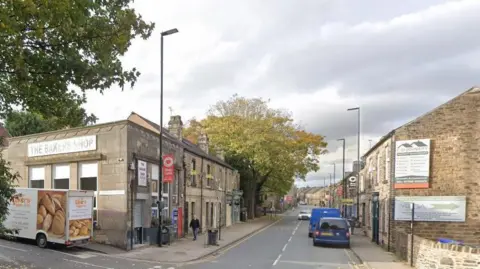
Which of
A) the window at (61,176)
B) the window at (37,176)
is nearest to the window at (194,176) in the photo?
the window at (61,176)

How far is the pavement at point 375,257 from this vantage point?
17297 mm

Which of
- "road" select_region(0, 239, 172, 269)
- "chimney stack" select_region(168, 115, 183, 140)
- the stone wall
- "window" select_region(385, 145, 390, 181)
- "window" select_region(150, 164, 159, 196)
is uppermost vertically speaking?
"chimney stack" select_region(168, 115, 183, 140)

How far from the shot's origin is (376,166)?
28.8 m

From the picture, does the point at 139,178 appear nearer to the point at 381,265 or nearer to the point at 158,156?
the point at 158,156

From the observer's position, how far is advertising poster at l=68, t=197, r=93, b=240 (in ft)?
58.7

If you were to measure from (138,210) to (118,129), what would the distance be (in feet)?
14.2

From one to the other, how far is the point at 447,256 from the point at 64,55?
12134 mm

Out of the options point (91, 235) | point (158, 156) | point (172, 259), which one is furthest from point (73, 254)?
point (158, 156)

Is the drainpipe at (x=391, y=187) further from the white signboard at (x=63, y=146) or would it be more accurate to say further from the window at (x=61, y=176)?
the window at (x=61, y=176)

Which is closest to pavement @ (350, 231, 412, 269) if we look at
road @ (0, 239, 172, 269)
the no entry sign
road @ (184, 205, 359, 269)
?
road @ (184, 205, 359, 269)

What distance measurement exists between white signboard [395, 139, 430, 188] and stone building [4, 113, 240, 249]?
1259 cm

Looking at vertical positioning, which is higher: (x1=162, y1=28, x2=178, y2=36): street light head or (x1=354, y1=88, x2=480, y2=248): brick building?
(x1=162, y1=28, x2=178, y2=36): street light head

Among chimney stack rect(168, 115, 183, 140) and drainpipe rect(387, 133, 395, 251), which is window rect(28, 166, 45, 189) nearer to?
chimney stack rect(168, 115, 183, 140)

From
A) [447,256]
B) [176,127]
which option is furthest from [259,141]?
[447,256]
